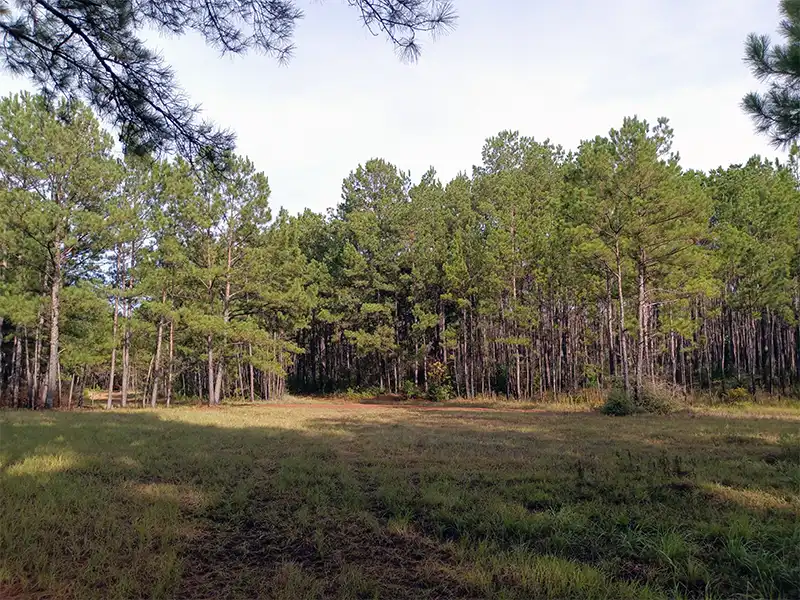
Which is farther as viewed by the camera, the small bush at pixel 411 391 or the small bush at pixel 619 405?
the small bush at pixel 411 391

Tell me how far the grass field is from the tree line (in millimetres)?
3486

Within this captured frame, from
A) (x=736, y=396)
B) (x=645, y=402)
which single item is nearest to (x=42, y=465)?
(x=645, y=402)

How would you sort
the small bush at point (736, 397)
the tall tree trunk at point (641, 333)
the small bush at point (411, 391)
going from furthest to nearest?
the small bush at point (411, 391)
the small bush at point (736, 397)
the tall tree trunk at point (641, 333)

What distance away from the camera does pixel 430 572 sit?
3344 millimetres

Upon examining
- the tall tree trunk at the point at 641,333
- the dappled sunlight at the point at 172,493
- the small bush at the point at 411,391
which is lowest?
the small bush at the point at 411,391

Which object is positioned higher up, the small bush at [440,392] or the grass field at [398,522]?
the grass field at [398,522]

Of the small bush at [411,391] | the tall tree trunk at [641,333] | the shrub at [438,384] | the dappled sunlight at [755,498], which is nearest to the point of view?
the dappled sunlight at [755,498]

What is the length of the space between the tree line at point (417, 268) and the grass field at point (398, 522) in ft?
11.4

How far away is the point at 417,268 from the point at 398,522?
1061 inches

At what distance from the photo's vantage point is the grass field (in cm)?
314

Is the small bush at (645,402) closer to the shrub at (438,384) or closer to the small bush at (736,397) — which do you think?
the small bush at (736,397)

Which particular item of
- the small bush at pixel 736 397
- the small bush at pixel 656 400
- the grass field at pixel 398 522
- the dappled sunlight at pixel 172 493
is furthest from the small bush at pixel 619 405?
the dappled sunlight at pixel 172 493

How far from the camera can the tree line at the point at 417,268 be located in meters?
17.8

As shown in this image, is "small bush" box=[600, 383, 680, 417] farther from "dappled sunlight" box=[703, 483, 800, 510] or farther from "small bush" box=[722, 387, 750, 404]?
"dappled sunlight" box=[703, 483, 800, 510]
